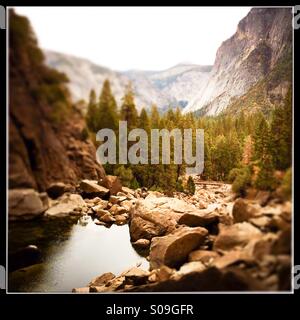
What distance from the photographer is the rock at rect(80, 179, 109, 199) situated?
385 centimetres

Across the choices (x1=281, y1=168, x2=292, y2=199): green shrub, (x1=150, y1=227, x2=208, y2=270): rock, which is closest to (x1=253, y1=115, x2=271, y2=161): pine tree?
(x1=281, y1=168, x2=292, y2=199): green shrub

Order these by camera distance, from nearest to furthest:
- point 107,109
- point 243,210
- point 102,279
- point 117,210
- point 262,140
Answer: point 243,210 → point 107,109 → point 262,140 → point 117,210 → point 102,279

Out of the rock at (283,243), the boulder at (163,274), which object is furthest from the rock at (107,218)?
the rock at (283,243)

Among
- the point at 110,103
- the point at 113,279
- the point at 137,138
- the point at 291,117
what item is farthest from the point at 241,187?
the point at 113,279

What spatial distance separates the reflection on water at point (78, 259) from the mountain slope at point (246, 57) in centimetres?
173

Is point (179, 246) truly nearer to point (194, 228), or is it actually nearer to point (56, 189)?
point (194, 228)

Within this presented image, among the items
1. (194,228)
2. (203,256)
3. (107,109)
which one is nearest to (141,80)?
(107,109)

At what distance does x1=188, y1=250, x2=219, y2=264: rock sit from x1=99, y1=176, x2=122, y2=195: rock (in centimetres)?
98

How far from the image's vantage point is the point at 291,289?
357 cm

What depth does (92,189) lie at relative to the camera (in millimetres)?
3934

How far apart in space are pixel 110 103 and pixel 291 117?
1.69m

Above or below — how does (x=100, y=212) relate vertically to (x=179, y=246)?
above

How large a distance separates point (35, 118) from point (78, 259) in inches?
76.3

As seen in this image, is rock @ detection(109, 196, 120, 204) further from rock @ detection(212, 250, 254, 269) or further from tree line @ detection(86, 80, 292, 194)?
rock @ detection(212, 250, 254, 269)
